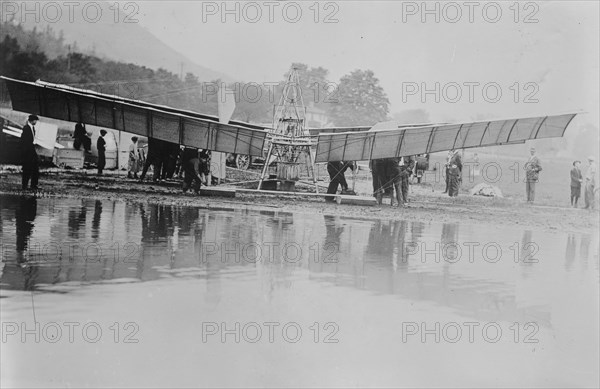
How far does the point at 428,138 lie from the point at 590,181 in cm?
538

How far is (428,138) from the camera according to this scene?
14.8m

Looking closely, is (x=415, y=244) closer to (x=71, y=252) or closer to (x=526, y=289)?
(x=526, y=289)

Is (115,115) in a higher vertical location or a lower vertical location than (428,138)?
higher

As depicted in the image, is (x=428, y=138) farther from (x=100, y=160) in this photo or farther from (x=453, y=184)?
(x=100, y=160)

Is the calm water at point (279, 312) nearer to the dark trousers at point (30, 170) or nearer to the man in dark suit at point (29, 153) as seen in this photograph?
the man in dark suit at point (29, 153)

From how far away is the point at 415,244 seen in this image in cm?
995

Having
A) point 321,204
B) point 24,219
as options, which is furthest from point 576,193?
point 24,219

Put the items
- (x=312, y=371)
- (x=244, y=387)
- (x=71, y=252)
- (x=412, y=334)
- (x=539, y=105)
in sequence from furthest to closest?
(x=539, y=105)
(x=71, y=252)
(x=412, y=334)
(x=312, y=371)
(x=244, y=387)

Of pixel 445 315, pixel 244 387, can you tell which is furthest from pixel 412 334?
pixel 244 387

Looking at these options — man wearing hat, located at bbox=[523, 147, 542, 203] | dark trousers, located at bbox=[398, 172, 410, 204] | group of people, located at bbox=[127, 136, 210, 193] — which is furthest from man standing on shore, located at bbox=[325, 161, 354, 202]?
man wearing hat, located at bbox=[523, 147, 542, 203]

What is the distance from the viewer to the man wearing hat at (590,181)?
51.9ft

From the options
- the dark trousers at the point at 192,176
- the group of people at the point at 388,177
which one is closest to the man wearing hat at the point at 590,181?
the group of people at the point at 388,177

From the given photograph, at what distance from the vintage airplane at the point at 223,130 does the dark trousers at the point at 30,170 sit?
2.25 meters

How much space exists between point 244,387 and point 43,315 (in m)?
2.22
